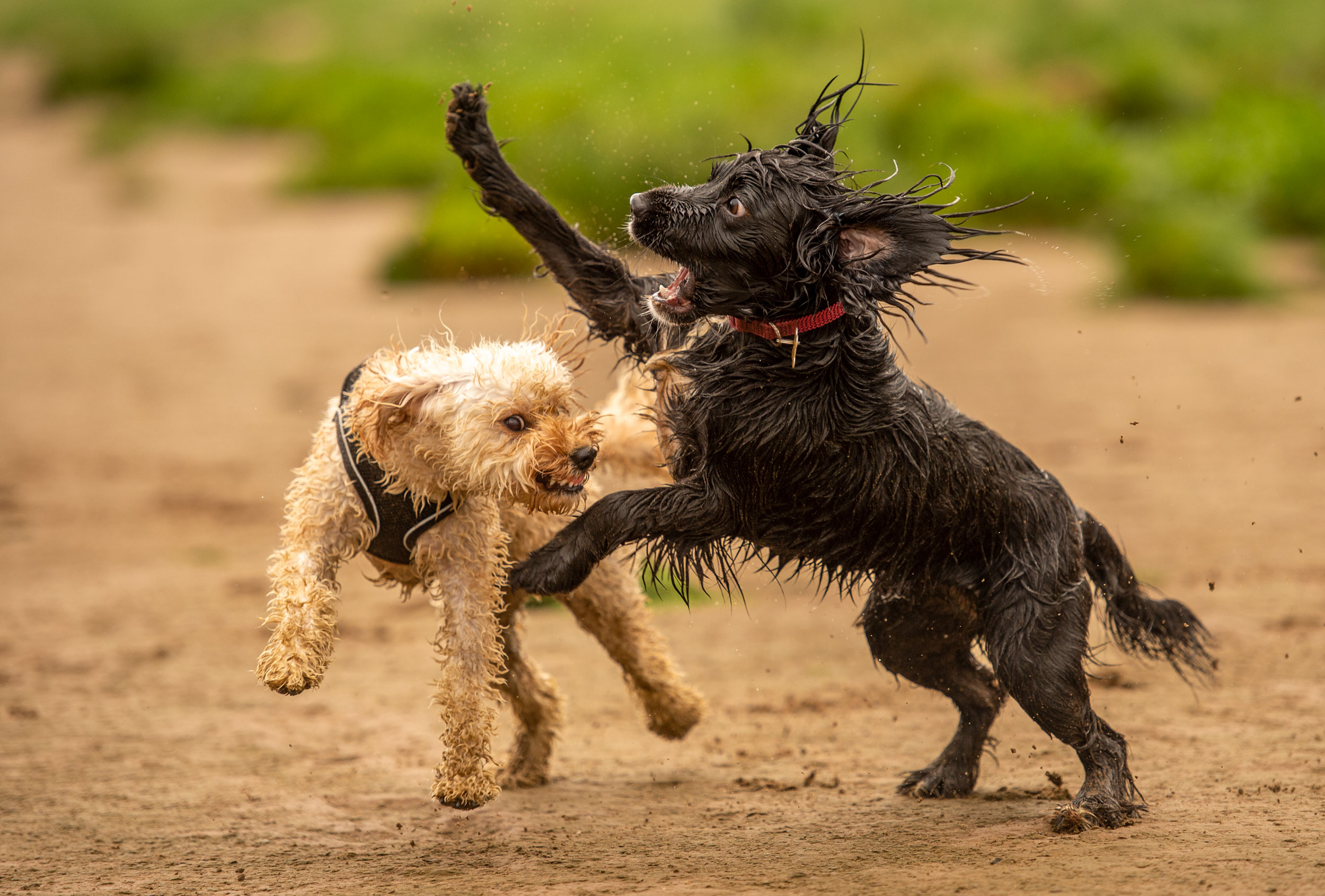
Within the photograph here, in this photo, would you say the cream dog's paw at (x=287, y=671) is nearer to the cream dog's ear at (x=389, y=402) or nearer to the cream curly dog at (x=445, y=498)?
the cream curly dog at (x=445, y=498)

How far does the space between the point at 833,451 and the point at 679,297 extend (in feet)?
2.27

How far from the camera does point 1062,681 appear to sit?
15.0 ft

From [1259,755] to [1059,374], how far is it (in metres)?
7.30

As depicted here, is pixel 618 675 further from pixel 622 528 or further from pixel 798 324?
pixel 798 324

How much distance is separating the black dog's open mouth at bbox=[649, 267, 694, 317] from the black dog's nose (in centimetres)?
50

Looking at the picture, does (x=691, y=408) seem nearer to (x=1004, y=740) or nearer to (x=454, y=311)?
(x=1004, y=740)

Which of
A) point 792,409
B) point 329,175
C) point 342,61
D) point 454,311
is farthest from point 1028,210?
point 342,61

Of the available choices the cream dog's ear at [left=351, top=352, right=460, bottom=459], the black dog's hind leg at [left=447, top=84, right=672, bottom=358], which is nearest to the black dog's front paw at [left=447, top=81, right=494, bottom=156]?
the black dog's hind leg at [left=447, top=84, right=672, bottom=358]

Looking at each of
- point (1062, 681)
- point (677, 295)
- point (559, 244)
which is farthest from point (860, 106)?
point (1062, 681)

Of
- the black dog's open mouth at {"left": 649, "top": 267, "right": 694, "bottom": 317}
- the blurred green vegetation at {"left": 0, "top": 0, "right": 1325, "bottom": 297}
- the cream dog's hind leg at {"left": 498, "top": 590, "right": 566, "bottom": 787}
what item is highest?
the blurred green vegetation at {"left": 0, "top": 0, "right": 1325, "bottom": 297}

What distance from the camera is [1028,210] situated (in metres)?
17.0

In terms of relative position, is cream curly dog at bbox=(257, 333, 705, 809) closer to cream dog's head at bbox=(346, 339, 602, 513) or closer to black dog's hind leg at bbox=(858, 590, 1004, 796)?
cream dog's head at bbox=(346, 339, 602, 513)

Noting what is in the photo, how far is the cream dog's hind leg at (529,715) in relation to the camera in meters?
5.45

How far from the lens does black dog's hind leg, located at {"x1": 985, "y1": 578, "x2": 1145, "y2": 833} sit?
4578 millimetres
